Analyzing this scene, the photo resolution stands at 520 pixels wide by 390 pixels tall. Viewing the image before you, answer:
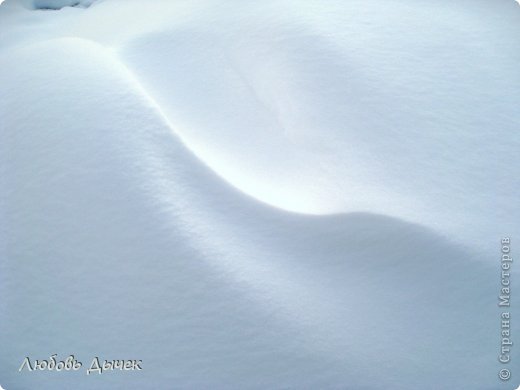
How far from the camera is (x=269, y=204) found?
4.50 feet

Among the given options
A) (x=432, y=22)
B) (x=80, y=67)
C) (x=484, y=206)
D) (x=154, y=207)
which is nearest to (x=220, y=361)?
(x=154, y=207)

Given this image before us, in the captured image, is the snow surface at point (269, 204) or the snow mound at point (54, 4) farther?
the snow mound at point (54, 4)

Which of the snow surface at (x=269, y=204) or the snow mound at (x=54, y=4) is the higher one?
the snow mound at (x=54, y=4)

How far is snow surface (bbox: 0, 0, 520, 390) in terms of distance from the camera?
1.29m

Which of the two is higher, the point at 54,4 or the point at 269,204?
the point at 54,4

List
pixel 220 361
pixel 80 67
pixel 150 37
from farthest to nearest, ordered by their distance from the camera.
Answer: pixel 150 37 → pixel 80 67 → pixel 220 361

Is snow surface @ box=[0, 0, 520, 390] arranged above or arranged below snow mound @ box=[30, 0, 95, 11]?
below

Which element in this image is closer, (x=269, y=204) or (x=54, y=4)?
(x=269, y=204)

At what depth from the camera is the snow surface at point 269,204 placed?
4.23 ft

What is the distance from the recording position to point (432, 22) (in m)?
1.66

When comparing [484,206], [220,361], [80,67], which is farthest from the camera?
[80,67]

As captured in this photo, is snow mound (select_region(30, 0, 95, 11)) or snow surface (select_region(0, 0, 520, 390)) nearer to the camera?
snow surface (select_region(0, 0, 520, 390))

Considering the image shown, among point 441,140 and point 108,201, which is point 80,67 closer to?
point 108,201

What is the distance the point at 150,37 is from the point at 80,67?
260mm
